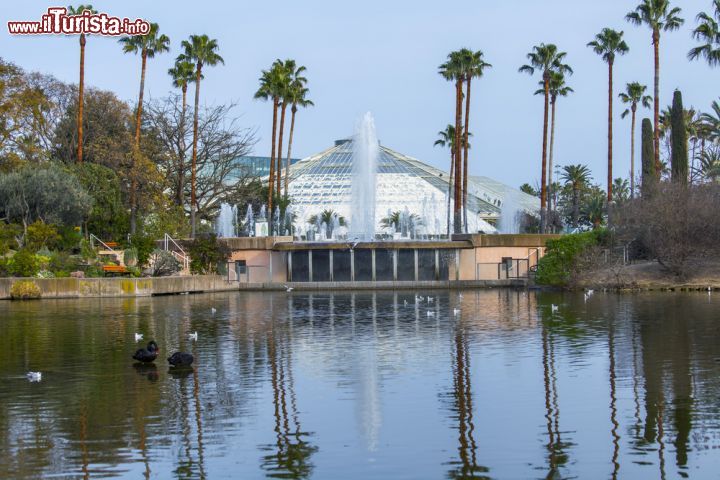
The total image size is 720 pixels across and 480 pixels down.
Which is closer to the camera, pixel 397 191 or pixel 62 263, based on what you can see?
pixel 62 263

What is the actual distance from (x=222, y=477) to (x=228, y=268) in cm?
3975

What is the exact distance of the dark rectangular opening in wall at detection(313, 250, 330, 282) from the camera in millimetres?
48500

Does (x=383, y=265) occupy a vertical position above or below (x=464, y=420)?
above

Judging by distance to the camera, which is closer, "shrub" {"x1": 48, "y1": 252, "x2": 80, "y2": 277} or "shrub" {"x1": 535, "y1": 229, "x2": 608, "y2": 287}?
"shrub" {"x1": 48, "y1": 252, "x2": 80, "y2": 277}

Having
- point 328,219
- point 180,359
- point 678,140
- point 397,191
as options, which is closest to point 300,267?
point 678,140

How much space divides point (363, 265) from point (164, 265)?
9976 mm

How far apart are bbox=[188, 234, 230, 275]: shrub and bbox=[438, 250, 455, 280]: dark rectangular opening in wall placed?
397 inches

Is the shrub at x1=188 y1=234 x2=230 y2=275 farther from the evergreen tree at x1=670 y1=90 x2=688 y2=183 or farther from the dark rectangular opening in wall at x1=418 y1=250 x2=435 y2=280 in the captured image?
the evergreen tree at x1=670 y1=90 x2=688 y2=183

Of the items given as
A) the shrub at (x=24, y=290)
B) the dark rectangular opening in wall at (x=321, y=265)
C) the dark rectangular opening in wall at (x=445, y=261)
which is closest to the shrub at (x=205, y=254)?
the dark rectangular opening in wall at (x=321, y=265)

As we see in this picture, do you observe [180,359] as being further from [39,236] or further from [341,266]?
[341,266]

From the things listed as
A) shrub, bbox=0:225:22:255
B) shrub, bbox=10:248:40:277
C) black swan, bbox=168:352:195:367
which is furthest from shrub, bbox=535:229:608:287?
black swan, bbox=168:352:195:367

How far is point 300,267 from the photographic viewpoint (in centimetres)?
4919

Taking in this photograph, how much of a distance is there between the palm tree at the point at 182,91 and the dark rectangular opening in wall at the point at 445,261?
16.2m

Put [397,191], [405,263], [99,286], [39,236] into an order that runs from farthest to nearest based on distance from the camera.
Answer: [397,191] → [405,263] → [39,236] → [99,286]
